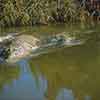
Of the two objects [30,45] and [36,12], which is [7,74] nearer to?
[30,45]

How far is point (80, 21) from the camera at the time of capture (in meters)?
21.8

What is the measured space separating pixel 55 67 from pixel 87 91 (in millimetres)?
2931

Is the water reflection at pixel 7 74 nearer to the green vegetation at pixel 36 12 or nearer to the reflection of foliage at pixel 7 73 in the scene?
the reflection of foliage at pixel 7 73

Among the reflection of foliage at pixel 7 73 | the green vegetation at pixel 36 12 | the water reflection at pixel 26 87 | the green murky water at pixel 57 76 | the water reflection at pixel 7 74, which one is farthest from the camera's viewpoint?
the green vegetation at pixel 36 12

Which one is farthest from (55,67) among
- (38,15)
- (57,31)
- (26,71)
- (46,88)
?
(38,15)

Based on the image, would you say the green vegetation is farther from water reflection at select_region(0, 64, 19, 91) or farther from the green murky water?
water reflection at select_region(0, 64, 19, 91)

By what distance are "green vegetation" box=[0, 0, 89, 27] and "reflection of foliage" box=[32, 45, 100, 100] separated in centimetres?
579

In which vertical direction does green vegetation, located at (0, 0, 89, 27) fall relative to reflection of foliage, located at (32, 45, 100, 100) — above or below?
above

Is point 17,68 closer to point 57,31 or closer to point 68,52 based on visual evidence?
point 68,52

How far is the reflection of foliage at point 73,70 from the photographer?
11.1m

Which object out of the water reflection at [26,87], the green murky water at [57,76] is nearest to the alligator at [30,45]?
the green murky water at [57,76]

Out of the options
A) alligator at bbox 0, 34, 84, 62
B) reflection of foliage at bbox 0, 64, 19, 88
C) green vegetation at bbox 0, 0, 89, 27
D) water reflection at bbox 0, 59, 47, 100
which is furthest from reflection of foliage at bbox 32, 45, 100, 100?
green vegetation at bbox 0, 0, 89, 27

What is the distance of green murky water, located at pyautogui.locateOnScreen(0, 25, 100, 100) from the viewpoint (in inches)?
425

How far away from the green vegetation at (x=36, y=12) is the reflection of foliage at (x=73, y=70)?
579cm
